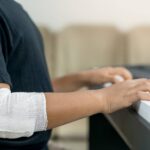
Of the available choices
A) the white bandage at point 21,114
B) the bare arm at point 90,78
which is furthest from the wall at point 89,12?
the white bandage at point 21,114

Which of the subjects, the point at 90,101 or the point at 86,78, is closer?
the point at 90,101

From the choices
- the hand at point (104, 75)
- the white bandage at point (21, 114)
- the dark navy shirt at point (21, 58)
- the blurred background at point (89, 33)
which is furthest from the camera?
the blurred background at point (89, 33)

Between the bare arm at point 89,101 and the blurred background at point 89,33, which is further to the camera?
the blurred background at point 89,33

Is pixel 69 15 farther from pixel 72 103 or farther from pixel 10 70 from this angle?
pixel 72 103

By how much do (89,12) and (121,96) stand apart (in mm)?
1411

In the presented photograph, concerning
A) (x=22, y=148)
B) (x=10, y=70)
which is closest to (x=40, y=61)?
(x=10, y=70)

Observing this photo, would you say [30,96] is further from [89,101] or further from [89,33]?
[89,33]

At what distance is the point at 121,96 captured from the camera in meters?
0.85

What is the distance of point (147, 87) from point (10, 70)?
0.34 meters

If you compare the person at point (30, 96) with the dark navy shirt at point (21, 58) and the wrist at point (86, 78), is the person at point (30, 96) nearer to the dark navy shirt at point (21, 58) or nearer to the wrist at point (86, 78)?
the dark navy shirt at point (21, 58)

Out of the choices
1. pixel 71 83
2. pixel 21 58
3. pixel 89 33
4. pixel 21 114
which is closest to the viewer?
pixel 21 114

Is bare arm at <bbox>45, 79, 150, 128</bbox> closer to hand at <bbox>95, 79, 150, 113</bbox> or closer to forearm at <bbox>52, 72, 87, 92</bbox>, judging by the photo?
hand at <bbox>95, 79, 150, 113</bbox>

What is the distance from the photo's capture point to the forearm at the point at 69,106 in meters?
0.81

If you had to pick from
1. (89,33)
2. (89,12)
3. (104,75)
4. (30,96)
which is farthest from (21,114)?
(89,12)
